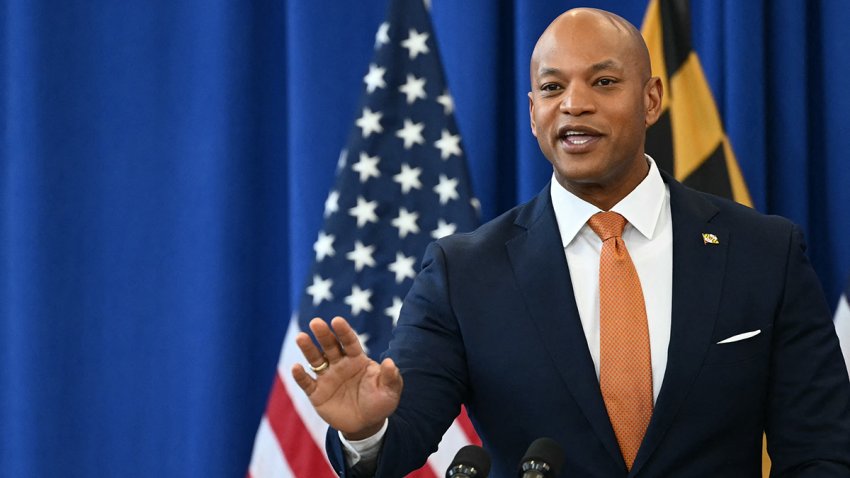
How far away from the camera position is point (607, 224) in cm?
225

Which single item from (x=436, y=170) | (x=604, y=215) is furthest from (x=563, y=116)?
(x=436, y=170)

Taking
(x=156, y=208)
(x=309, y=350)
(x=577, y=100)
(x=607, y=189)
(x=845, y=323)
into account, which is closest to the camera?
(x=309, y=350)

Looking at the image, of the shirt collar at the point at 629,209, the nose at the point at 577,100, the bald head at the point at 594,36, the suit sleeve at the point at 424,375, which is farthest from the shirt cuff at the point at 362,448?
the bald head at the point at 594,36

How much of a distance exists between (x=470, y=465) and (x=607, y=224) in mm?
925

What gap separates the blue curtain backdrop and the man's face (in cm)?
135

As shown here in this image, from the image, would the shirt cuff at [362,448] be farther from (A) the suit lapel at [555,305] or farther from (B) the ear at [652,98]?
(B) the ear at [652,98]

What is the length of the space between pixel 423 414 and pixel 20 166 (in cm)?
221

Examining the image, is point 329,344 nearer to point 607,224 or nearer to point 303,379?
point 303,379

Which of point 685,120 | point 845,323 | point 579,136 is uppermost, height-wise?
point 579,136

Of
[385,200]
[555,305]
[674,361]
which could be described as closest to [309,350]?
[555,305]

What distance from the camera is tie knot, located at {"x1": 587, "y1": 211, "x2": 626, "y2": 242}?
224 cm

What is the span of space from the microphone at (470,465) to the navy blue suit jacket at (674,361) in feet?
1.67

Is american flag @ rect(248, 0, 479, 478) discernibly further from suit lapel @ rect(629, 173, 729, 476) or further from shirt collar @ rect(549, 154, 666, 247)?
suit lapel @ rect(629, 173, 729, 476)

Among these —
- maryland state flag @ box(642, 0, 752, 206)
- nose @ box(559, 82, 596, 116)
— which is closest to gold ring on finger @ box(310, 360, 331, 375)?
nose @ box(559, 82, 596, 116)
